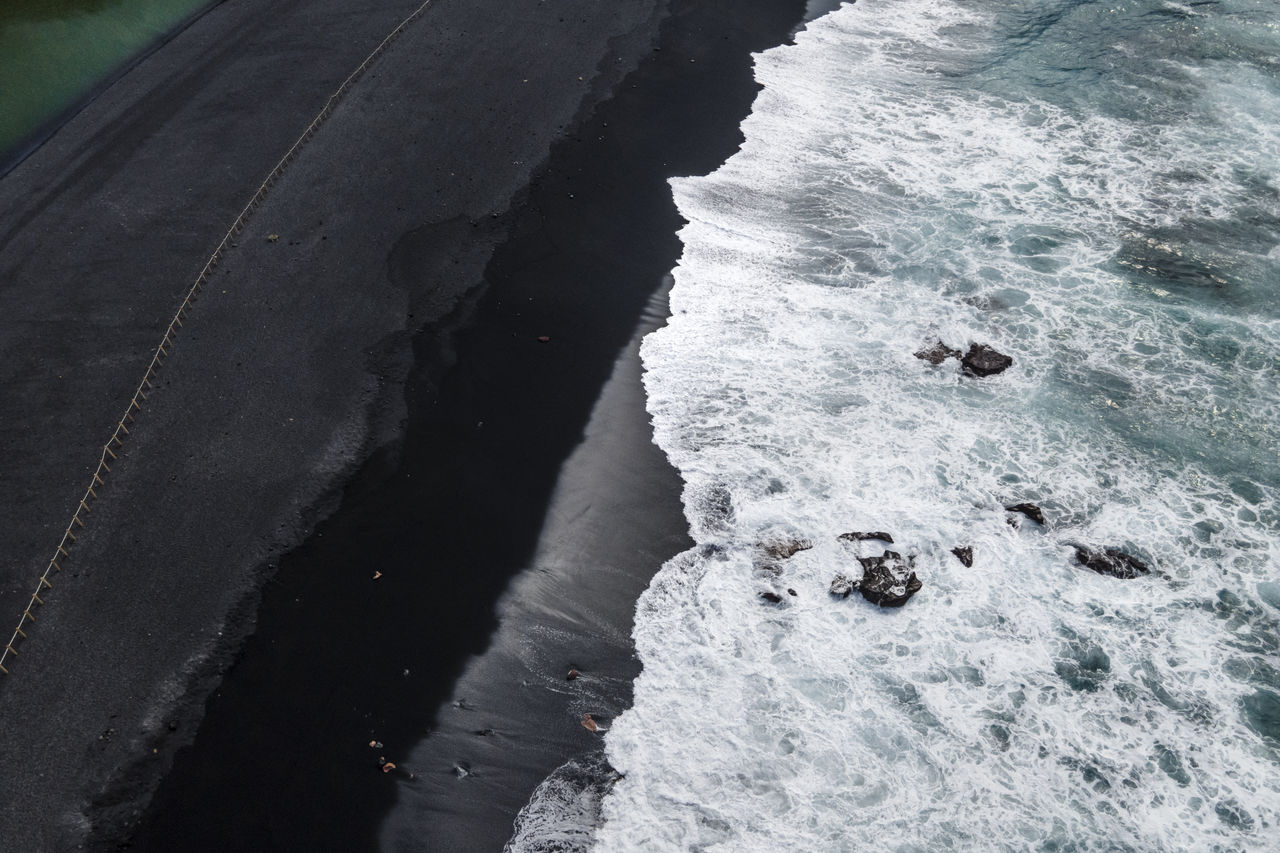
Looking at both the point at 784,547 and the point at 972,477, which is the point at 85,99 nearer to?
the point at 784,547

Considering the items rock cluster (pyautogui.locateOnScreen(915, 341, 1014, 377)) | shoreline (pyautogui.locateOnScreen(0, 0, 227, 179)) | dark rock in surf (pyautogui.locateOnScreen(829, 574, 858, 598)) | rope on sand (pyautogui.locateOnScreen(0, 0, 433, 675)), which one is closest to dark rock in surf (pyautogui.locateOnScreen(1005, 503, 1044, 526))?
dark rock in surf (pyautogui.locateOnScreen(829, 574, 858, 598))

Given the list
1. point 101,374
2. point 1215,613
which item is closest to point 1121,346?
point 1215,613

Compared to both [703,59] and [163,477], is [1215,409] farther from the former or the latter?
[163,477]

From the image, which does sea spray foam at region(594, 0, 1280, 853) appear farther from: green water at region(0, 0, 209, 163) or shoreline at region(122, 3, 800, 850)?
green water at region(0, 0, 209, 163)

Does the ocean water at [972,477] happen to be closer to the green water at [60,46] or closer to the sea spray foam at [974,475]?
the sea spray foam at [974,475]

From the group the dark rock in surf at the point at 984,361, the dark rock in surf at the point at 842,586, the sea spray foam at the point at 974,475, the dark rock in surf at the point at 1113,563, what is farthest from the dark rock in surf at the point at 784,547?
the dark rock in surf at the point at 984,361

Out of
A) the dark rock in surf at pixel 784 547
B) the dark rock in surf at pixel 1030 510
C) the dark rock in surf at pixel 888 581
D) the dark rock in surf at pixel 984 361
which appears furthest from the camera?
the dark rock in surf at pixel 984 361
